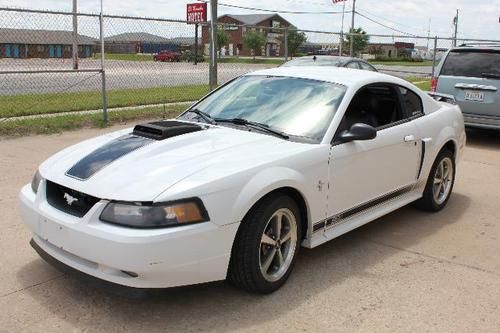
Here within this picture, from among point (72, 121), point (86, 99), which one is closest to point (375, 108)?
point (72, 121)

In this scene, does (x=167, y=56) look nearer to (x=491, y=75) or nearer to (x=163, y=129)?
(x=491, y=75)

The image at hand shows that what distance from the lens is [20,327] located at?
10.6ft

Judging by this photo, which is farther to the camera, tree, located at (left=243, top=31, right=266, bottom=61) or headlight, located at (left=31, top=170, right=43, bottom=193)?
tree, located at (left=243, top=31, right=266, bottom=61)

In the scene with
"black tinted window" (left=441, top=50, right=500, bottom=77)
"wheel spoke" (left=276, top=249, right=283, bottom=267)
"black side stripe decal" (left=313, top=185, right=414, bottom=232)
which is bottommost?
"wheel spoke" (left=276, top=249, right=283, bottom=267)

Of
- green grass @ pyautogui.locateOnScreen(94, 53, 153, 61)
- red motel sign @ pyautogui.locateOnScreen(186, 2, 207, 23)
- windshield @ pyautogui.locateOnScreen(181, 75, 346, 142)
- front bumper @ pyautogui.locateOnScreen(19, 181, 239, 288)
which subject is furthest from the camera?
red motel sign @ pyautogui.locateOnScreen(186, 2, 207, 23)

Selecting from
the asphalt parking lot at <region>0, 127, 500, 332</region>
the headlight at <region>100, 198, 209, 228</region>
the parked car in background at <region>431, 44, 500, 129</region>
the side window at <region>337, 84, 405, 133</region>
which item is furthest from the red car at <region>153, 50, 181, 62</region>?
the headlight at <region>100, 198, 209, 228</region>

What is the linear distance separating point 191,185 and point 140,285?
2.11ft

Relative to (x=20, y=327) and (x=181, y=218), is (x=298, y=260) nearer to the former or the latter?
(x=181, y=218)

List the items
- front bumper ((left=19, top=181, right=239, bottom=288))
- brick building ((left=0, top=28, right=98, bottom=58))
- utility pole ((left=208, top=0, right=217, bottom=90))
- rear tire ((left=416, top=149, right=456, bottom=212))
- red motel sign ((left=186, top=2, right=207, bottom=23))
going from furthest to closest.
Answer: red motel sign ((left=186, top=2, right=207, bottom=23)), utility pole ((left=208, top=0, right=217, bottom=90)), brick building ((left=0, top=28, right=98, bottom=58)), rear tire ((left=416, top=149, right=456, bottom=212)), front bumper ((left=19, top=181, right=239, bottom=288))

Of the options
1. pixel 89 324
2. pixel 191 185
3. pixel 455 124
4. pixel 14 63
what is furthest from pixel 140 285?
pixel 14 63

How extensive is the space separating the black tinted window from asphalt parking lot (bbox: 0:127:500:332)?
4.92 m

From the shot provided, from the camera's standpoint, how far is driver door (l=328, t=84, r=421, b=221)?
4188 millimetres

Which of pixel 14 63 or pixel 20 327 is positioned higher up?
pixel 14 63

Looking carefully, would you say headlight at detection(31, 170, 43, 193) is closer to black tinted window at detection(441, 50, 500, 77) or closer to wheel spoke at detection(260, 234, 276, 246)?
wheel spoke at detection(260, 234, 276, 246)
